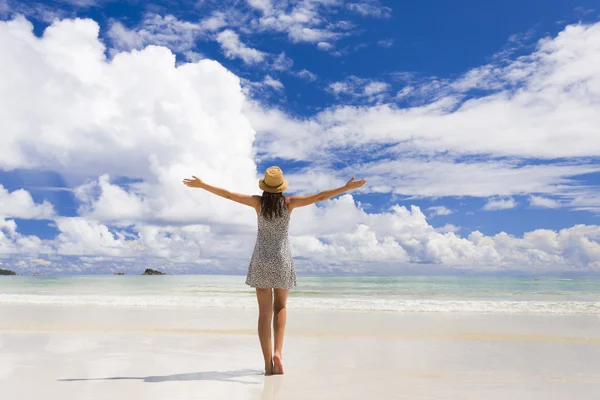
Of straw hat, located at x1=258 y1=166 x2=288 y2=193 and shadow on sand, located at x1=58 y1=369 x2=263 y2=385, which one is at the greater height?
straw hat, located at x1=258 y1=166 x2=288 y2=193

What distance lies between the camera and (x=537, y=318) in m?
11.7

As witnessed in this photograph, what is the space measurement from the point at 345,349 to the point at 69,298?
12853mm

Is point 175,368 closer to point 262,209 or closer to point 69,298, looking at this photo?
point 262,209

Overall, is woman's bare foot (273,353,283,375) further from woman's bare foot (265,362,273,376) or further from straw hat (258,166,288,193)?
straw hat (258,166,288,193)

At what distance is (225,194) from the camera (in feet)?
16.0

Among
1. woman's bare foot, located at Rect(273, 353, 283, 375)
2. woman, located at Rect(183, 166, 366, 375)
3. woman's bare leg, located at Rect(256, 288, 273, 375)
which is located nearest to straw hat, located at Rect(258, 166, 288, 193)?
woman, located at Rect(183, 166, 366, 375)

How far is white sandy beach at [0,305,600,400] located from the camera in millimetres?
4551

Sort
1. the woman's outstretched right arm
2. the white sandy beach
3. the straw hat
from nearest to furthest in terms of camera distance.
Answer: the white sandy beach
the woman's outstretched right arm
the straw hat

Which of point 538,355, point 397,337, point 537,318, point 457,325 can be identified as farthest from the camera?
point 537,318

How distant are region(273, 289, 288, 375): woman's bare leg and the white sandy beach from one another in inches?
5.4

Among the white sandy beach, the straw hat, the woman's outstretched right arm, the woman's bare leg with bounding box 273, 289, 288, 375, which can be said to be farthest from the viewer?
the woman's bare leg with bounding box 273, 289, 288, 375

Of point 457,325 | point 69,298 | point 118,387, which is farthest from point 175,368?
point 69,298

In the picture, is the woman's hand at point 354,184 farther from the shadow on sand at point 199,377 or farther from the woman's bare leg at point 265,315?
the shadow on sand at point 199,377

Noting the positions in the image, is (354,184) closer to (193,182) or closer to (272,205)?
(272,205)
